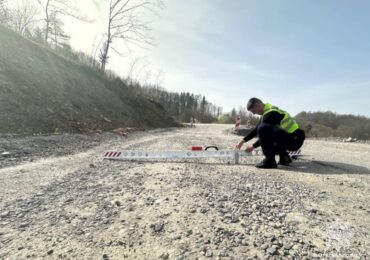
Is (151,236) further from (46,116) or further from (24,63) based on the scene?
(24,63)

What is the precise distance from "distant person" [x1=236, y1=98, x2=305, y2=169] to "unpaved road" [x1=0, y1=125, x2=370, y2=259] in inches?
17.5

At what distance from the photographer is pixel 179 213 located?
2.24 metres

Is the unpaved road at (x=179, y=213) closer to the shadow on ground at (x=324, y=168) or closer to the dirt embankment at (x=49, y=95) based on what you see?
the shadow on ground at (x=324, y=168)

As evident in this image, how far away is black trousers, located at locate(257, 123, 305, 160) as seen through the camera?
13.6ft

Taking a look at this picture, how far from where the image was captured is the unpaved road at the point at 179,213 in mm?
1693

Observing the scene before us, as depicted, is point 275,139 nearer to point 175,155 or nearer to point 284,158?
point 284,158

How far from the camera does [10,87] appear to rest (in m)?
7.27

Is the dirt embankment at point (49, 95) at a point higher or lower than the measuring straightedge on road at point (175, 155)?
higher

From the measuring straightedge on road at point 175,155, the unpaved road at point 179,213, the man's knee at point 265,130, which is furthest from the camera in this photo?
the measuring straightedge on road at point 175,155

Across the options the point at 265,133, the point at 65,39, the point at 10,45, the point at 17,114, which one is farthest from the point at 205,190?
the point at 65,39

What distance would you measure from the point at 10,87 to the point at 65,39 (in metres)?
17.5

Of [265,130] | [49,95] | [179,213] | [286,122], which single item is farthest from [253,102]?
Answer: [49,95]

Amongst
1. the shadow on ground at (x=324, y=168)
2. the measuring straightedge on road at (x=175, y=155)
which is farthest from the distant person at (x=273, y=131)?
the measuring straightedge on road at (x=175, y=155)

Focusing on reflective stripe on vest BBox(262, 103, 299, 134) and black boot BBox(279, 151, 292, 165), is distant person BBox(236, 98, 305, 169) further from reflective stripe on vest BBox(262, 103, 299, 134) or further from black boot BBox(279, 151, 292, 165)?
black boot BBox(279, 151, 292, 165)
